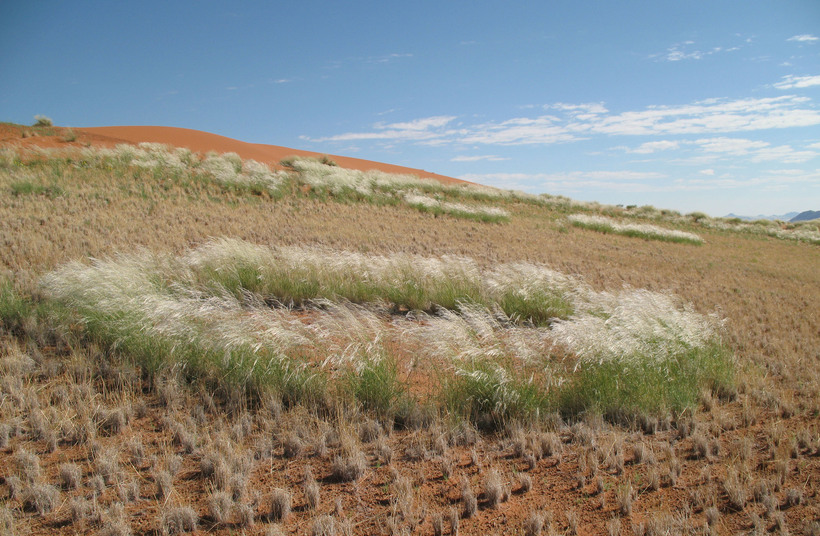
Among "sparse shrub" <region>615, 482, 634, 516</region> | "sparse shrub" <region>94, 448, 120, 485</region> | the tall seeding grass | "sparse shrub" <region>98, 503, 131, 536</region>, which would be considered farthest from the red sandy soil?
"sparse shrub" <region>615, 482, 634, 516</region>

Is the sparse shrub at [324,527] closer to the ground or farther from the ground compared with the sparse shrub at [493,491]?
closer to the ground

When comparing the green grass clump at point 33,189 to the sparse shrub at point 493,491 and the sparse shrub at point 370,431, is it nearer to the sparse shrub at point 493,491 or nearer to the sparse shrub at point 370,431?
the sparse shrub at point 370,431

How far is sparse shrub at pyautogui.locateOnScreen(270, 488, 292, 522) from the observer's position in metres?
2.88

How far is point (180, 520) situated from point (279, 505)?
0.60 m

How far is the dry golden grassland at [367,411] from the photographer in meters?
2.94

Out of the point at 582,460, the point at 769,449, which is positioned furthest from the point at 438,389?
the point at 769,449

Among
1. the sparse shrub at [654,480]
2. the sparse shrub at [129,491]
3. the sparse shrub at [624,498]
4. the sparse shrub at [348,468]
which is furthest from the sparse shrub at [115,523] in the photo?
the sparse shrub at [654,480]

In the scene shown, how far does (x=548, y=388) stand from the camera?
443cm

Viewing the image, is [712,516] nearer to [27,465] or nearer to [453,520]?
[453,520]

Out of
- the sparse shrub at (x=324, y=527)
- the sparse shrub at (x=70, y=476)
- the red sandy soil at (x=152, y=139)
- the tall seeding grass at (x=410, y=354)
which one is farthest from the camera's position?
the red sandy soil at (x=152, y=139)

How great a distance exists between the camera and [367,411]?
4.12 m

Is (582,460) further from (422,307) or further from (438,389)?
(422,307)

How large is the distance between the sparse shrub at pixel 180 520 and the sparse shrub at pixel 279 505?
0.48 metres

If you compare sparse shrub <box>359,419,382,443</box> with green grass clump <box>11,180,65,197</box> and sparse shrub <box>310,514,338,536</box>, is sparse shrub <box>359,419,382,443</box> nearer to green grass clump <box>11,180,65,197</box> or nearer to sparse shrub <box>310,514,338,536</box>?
sparse shrub <box>310,514,338,536</box>
